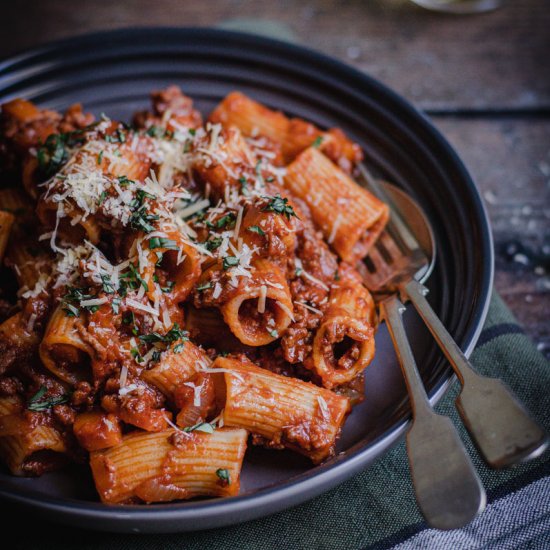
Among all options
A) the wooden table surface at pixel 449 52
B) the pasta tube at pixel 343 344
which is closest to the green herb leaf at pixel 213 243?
the pasta tube at pixel 343 344

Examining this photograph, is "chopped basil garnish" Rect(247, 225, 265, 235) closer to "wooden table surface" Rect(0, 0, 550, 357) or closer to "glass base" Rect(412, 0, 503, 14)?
"wooden table surface" Rect(0, 0, 550, 357)

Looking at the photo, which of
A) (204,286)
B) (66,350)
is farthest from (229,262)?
(66,350)

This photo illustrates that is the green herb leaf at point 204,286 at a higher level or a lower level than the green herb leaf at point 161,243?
lower

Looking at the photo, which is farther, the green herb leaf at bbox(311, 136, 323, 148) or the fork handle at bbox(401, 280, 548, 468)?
the green herb leaf at bbox(311, 136, 323, 148)

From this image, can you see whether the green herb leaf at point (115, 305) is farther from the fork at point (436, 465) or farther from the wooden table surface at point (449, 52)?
the wooden table surface at point (449, 52)

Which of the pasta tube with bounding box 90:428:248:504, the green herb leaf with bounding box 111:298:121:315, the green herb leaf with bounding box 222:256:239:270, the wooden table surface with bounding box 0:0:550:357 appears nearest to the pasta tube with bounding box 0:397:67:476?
the pasta tube with bounding box 90:428:248:504

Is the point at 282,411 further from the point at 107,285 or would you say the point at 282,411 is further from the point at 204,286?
the point at 107,285

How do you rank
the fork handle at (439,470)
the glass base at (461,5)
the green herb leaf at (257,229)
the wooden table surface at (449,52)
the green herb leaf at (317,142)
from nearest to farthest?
1. the fork handle at (439,470)
2. the green herb leaf at (257,229)
3. the green herb leaf at (317,142)
4. the wooden table surface at (449,52)
5. the glass base at (461,5)
